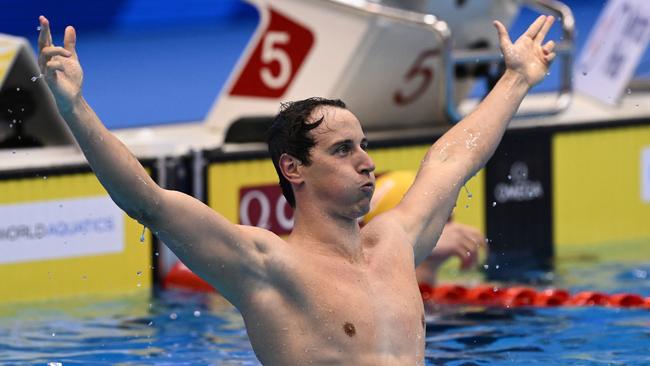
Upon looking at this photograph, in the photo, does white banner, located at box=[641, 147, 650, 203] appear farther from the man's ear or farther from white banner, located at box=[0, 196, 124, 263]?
the man's ear

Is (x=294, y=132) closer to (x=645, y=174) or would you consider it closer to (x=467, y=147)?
(x=467, y=147)

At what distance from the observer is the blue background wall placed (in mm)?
12656

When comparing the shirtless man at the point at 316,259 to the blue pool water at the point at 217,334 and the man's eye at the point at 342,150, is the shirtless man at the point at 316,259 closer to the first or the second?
the man's eye at the point at 342,150

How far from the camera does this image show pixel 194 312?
600 centimetres

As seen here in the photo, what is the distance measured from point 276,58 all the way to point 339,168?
389 centimetres

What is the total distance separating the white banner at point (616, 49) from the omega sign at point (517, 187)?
3.07ft

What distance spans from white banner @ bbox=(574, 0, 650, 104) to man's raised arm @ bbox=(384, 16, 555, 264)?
4.16 meters

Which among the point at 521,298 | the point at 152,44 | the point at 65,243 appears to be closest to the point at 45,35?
the point at 521,298

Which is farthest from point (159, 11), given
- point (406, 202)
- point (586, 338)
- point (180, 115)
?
point (406, 202)

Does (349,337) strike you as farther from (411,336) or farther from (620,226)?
(620,226)

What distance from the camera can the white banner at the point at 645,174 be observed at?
25.6 ft

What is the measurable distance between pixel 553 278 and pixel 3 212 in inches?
97.8

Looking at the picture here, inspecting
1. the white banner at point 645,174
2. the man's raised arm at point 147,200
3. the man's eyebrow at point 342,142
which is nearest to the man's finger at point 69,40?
the man's raised arm at point 147,200

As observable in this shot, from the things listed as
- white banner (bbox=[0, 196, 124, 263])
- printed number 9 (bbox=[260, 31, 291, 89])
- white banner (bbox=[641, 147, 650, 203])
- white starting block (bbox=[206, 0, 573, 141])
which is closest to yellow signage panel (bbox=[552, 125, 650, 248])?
white banner (bbox=[641, 147, 650, 203])
